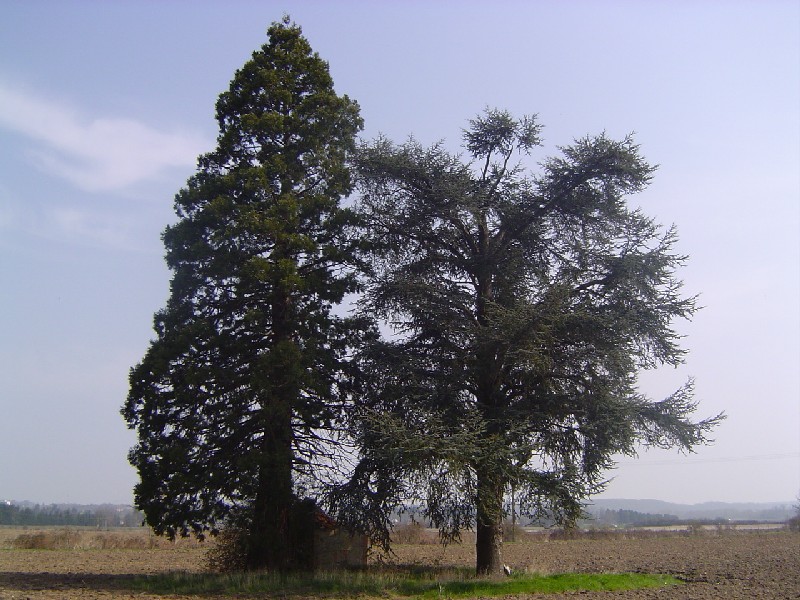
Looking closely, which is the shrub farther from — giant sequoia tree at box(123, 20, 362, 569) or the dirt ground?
the dirt ground

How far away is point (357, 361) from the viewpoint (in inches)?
832

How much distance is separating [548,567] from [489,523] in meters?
8.41

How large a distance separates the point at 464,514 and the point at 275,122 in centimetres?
1265

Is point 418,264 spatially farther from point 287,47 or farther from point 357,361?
point 287,47

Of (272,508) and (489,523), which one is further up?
(272,508)

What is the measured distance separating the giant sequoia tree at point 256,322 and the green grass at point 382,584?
1.42m

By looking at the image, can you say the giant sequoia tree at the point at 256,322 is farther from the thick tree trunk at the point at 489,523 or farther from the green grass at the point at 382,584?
the thick tree trunk at the point at 489,523

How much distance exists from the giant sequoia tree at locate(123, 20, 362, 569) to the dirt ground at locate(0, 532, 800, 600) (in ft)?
11.1

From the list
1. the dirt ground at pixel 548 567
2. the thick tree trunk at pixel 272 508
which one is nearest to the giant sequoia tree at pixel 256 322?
the thick tree trunk at pixel 272 508

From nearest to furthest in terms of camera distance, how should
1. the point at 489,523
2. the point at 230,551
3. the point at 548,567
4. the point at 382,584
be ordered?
the point at 382,584, the point at 489,523, the point at 230,551, the point at 548,567

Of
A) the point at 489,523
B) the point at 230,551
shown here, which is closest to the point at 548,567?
the point at 489,523

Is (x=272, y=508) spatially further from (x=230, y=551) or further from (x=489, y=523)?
(x=489, y=523)

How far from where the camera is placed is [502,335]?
18766 mm

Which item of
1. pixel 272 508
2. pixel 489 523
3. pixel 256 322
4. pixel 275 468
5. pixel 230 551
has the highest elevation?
pixel 256 322
